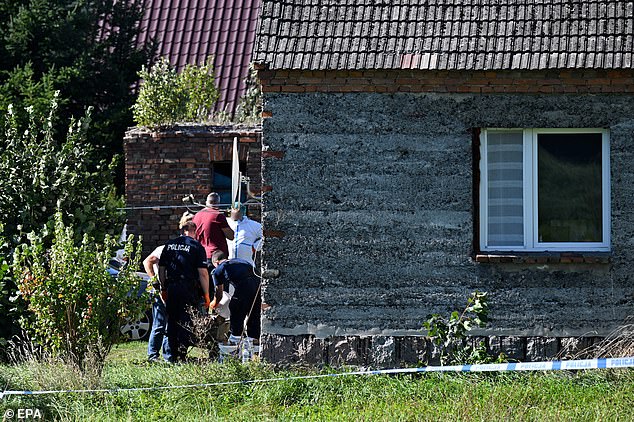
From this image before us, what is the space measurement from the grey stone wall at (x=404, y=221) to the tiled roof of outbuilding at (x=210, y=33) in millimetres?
12927

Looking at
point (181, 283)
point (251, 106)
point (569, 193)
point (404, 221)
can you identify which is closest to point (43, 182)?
point (181, 283)

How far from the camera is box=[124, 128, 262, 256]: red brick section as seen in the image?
1727cm

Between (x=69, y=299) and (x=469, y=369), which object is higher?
(x=69, y=299)

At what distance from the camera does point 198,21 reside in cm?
2583

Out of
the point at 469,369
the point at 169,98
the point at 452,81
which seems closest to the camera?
the point at 469,369

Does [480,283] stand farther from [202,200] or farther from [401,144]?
[202,200]

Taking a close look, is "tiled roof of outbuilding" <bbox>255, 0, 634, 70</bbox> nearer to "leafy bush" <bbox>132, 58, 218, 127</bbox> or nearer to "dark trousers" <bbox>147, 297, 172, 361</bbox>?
"dark trousers" <bbox>147, 297, 172, 361</bbox>

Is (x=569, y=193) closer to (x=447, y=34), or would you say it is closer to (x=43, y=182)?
(x=447, y=34)

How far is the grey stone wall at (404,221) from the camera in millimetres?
10930

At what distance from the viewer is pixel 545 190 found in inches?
438

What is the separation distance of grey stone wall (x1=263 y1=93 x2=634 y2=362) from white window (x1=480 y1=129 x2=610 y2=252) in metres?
0.18

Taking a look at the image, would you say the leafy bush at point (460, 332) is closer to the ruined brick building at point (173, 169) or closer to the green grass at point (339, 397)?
the green grass at point (339, 397)

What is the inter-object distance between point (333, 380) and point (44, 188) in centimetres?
465

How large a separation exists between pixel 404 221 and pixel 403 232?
0.35ft
